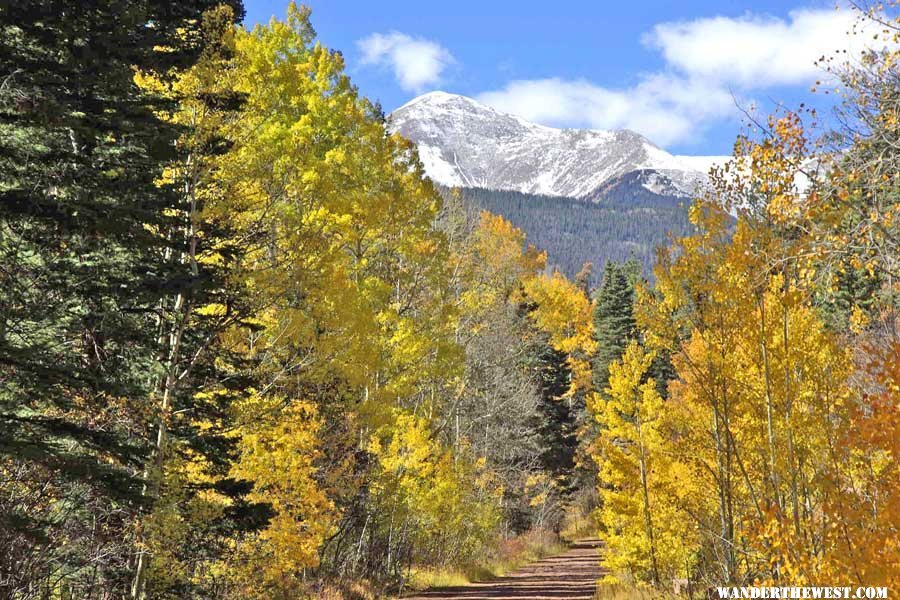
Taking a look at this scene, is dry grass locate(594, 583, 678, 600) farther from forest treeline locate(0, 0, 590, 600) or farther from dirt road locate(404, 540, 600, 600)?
forest treeline locate(0, 0, 590, 600)

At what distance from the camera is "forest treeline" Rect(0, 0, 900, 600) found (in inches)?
313

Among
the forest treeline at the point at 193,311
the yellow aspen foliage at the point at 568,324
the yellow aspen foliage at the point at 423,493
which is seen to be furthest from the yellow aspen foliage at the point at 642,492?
the yellow aspen foliage at the point at 568,324

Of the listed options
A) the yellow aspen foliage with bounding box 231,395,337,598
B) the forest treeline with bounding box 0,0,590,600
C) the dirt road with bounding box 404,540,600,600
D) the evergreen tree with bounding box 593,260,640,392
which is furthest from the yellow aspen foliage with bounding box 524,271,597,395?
the yellow aspen foliage with bounding box 231,395,337,598

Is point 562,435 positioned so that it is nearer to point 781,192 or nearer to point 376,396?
point 376,396

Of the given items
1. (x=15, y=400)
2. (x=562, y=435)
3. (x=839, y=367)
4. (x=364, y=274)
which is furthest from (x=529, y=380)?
(x=15, y=400)

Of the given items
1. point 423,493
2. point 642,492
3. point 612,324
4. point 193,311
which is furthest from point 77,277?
point 612,324

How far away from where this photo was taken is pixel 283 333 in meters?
12.0

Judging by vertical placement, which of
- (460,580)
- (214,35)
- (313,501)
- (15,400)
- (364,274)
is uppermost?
(214,35)

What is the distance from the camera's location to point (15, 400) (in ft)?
26.9

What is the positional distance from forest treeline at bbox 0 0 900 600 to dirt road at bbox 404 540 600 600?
1786 mm

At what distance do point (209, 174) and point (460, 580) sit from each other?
570 inches

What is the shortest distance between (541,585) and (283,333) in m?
12.0

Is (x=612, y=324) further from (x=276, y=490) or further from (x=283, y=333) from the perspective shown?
(x=276, y=490)

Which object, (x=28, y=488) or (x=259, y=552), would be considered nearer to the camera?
(x=28, y=488)
